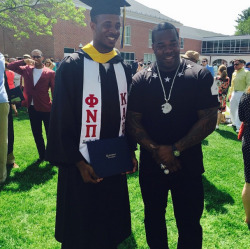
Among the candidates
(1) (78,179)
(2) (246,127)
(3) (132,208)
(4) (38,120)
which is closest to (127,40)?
(4) (38,120)

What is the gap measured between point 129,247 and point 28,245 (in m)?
1.08

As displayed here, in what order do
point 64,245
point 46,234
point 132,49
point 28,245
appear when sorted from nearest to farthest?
point 64,245 → point 28,245 → point 46,234 → point 132,49

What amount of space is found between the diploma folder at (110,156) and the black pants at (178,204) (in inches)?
11.8

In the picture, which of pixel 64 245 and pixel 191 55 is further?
pixel 191 55

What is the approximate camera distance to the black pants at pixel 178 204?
2156mm

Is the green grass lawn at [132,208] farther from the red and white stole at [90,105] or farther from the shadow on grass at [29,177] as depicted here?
the red and white stole at [90,105]

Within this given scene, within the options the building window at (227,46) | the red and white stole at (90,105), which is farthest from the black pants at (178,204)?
the building window at (227,46)

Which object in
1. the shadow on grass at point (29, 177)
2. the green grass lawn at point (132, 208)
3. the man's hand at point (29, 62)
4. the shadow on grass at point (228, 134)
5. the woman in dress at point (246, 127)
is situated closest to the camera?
the woman in dress at point (246, 127)

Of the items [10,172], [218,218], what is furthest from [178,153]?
[10,172]

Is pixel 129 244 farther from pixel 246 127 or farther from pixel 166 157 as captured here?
pixel 246 127

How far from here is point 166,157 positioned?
2.05 metres

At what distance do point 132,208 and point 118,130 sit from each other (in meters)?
1.73

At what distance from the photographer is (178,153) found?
6.70ft

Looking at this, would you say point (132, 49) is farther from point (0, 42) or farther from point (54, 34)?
point (0, 42)
